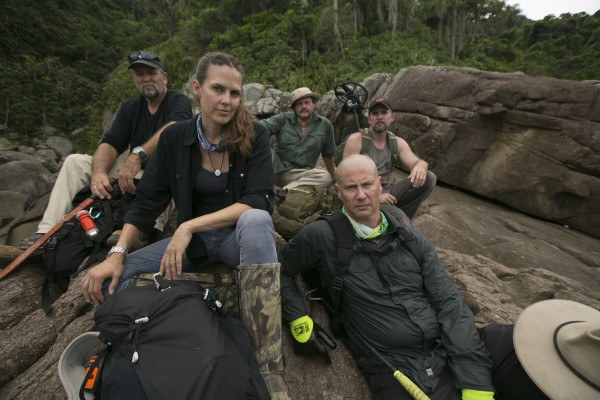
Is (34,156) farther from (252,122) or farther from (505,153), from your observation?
(505,153)

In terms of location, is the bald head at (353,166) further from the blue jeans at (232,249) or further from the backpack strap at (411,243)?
the blue jeans at (232,249)

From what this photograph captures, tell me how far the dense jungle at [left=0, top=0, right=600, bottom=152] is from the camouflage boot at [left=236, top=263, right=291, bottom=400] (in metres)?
12.6

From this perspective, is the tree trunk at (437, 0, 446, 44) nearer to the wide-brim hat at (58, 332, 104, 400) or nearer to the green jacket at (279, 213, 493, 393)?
the green jacket at (279, 213, 493, 393)

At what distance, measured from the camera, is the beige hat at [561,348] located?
1.49 m

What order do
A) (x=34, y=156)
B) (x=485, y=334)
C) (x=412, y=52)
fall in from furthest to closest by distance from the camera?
1. (x=34, y=156)
2. (x=412, y=52)
3. (x=485, y=334)

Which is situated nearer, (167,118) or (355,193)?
(355,193)

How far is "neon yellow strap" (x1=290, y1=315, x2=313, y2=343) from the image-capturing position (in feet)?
7.39

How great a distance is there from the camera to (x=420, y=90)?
27.8 ft

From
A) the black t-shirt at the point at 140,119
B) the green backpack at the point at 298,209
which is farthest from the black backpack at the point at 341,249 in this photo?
the black t-shirt at the point at 140,119

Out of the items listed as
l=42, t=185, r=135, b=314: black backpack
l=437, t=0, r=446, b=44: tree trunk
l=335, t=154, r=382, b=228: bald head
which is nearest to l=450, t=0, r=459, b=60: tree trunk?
l=437, t=0, r=446, b=44: tree trunk

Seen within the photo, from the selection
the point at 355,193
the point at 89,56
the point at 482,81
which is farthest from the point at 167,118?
the point at 89,56

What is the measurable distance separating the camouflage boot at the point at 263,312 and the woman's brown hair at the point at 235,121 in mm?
1022

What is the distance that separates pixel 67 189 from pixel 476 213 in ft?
26.2

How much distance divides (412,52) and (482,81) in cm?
952
